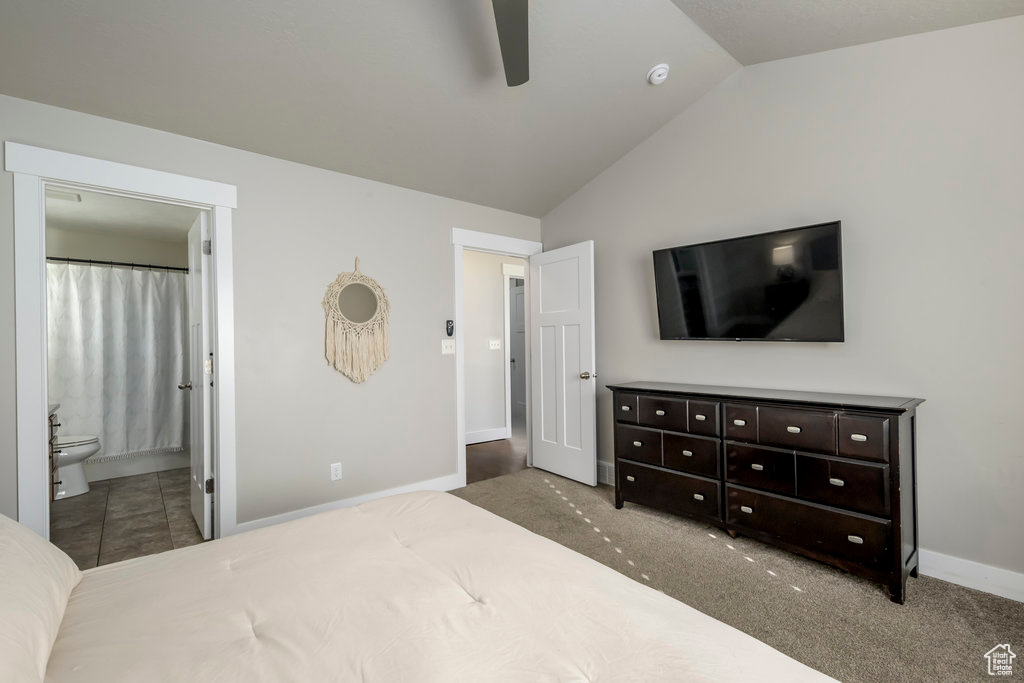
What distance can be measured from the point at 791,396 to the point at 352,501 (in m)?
2.81

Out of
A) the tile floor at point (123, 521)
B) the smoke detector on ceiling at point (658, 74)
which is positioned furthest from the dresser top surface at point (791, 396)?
the tile floor at point (123, 521)

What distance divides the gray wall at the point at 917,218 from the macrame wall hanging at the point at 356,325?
7.56 feet

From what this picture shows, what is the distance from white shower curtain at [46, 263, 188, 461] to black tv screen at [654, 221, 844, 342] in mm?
4458

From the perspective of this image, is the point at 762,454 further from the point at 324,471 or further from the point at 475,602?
the point at 324,471

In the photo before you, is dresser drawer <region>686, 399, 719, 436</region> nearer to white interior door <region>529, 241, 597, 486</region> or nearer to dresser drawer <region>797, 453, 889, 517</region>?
dresser drawer <region>797, 453, 889, 517</region>

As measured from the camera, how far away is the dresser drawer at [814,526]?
2.16 m

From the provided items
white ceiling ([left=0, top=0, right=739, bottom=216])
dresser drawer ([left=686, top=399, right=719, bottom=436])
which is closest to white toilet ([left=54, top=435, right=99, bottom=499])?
white ceiling ([left=0, top=0, right=739, bottom=216])

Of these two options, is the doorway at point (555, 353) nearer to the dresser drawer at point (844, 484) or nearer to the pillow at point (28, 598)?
the dresser drawer at point (844, 484)

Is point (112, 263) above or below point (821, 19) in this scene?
below

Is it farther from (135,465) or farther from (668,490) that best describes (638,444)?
(135,465)

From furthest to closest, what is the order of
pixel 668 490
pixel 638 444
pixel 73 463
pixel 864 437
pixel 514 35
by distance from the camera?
pixel 73 463
pixel 638 444
pixel 668 490
pixel 864 437
pixel 514 35

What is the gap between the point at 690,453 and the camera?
2.87 meters

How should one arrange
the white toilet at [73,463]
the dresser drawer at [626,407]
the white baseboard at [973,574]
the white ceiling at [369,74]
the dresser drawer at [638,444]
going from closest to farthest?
the white ceiling at [369,74] → the white baseboard at [973,574] → the dresser drawer at [638,444] → the dresser drawer at [626,407] → the white toilet at [73,463]
